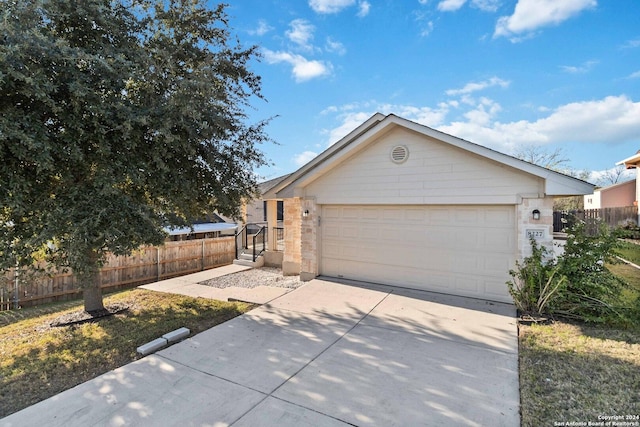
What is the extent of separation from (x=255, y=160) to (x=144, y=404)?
5.45 meters

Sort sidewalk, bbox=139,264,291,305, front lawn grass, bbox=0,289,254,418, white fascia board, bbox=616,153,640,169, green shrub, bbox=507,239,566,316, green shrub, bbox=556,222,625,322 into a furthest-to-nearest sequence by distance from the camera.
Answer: white fascia board, bbox=616,153,640,169
sidewalk, bbox=139,264,291,305
green shrub, bbox=507,239,566,316
green shrub, bbox=556,222,625,322
front lawn grass, bbox=0,289,254,418

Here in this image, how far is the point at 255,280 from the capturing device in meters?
10.1

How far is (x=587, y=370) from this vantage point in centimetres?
397

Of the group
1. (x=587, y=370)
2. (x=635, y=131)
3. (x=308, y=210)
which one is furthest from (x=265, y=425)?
(x=635, y=131)

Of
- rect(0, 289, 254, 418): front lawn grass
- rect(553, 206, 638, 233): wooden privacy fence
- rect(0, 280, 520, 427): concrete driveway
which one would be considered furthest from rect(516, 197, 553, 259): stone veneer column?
rect(553, 206, 638, 233): wooden privacy fence

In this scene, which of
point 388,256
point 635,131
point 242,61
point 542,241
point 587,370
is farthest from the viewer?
point 635,131

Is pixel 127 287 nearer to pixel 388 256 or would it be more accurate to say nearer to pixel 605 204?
pixel 388 256

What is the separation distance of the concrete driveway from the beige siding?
8.55ft

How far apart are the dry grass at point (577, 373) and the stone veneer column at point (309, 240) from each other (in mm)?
5258

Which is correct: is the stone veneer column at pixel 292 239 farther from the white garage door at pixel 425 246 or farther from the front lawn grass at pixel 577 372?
the front lawn grass at pixel 577 372

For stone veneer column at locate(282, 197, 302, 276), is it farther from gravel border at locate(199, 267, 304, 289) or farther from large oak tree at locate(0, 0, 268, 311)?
large oak tree at locate(0, 0, 268, 311)

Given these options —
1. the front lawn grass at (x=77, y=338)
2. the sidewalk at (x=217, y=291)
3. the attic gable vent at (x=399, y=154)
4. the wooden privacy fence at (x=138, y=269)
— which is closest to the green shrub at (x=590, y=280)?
the attic gable vent at (x=399, y=154)

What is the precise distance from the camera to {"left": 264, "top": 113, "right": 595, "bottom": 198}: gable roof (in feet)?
19.5

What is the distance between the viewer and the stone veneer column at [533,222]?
621 centimetres
